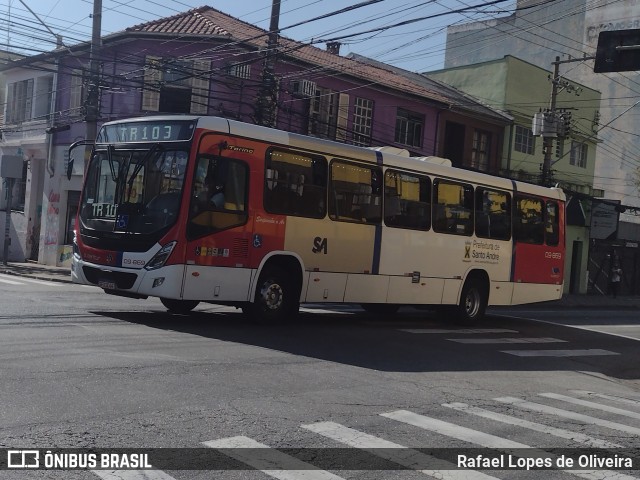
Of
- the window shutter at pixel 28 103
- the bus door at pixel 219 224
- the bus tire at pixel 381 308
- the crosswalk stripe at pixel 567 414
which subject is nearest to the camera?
the crosswalk stripe at pixel 567 414

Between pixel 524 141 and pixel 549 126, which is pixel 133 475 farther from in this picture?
pixel 524 141

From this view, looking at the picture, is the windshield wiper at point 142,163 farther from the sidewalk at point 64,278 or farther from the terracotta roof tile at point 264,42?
the terracotta roof tile at point 264,42

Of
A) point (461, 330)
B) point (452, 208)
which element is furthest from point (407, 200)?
point (461, 330)

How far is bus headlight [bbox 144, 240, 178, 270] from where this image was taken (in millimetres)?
11594

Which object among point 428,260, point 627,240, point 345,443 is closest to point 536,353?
point 428,260

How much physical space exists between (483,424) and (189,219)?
6.13m

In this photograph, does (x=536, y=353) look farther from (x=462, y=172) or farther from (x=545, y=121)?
(x=545, y=121)

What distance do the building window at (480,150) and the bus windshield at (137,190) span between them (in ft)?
81.9

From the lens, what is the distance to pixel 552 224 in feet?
63.5

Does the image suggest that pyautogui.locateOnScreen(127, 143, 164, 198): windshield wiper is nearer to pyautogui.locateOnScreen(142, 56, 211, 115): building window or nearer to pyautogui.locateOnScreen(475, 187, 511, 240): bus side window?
pyautogui.locateOnScreen(475, 187, 511, 240): bus side window

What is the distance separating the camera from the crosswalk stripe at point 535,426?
6.81 meters

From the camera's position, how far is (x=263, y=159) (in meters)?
12.6

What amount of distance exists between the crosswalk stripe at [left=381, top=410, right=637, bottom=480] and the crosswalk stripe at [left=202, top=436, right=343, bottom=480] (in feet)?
5.66

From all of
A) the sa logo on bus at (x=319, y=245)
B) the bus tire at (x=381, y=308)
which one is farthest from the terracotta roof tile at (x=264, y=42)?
the sa logo on bus at (x=319, y=245)
